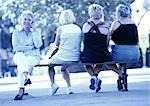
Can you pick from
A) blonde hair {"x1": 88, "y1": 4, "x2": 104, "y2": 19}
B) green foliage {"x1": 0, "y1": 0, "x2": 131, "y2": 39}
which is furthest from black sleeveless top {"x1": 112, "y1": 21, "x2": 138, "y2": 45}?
green foliage {"x1": 0, "y1": 0, "x2": 131, "y2": 39}

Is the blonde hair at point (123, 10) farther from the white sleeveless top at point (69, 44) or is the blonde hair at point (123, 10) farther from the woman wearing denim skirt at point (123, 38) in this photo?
the white sleeveless top at point (69, 44)

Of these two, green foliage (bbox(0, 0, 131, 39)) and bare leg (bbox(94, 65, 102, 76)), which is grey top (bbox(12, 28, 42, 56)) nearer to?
bare leg (bbox(94, 65, 102, 76))

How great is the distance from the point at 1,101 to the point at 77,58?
6.08 feet

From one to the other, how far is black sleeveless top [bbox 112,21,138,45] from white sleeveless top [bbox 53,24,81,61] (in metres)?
0.77

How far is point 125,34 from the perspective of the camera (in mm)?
12492

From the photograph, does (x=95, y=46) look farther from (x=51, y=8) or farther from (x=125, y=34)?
(x=51, y=8)

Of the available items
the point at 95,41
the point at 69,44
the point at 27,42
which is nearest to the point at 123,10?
the point at 95,41

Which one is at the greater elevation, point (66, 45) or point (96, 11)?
point (96, 11)

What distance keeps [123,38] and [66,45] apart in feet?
3.80

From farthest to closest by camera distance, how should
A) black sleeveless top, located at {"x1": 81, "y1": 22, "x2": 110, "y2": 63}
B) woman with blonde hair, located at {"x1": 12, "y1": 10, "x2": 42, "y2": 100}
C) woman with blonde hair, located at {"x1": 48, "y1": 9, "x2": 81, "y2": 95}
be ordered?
1. woman with blonde hair, located at {"x1": 48, "y1": 9, "x2": 81, "y2": 95}
2. black sleeveless top, located at {"x1": 81, "y1": 22, "x2": 110, "y2": 63}
3. woman with blonde hair, located at {"x1": 12, "y1": 10, "x2": 42, "y2": 100}

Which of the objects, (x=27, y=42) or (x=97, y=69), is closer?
(x=27, y=42)

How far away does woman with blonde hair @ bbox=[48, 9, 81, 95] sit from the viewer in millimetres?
12469

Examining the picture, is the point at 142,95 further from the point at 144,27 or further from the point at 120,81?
the point at 144,27

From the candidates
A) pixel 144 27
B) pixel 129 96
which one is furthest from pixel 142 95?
pixel 144 27
